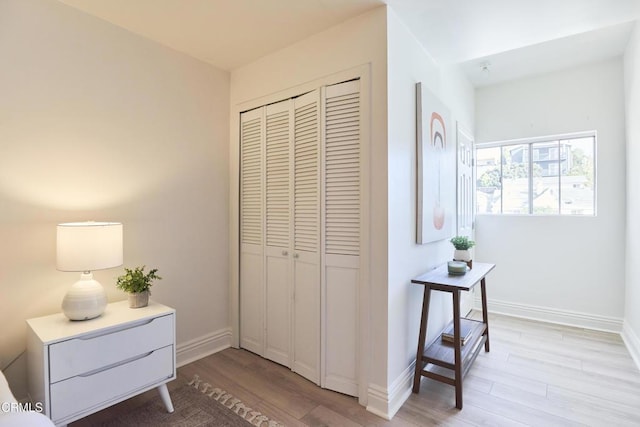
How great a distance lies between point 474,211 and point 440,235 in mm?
1635

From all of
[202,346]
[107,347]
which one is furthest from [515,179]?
[107,347]

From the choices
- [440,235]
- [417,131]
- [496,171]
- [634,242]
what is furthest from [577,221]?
[417,131]

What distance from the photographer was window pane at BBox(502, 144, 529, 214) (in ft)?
12.6

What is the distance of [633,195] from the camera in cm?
283

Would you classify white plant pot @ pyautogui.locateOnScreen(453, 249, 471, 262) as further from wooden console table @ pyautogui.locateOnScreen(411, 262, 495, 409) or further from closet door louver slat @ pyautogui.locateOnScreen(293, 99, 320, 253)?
closet door louver slat @ pyautogui.locateOnScreen(293, 99, 320, 253)

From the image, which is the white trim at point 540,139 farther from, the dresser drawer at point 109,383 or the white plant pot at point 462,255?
the dresser drawer at point 109,383

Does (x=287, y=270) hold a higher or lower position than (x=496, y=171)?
lower

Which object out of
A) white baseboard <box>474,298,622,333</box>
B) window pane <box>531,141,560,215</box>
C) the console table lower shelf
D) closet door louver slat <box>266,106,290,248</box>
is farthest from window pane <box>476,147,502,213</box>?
closet door louver slat <box>266,106,290,248</box>

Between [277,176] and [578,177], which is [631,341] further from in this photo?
[277,176]

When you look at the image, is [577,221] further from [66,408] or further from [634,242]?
[66,408]

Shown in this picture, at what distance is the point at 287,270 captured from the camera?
2.51m

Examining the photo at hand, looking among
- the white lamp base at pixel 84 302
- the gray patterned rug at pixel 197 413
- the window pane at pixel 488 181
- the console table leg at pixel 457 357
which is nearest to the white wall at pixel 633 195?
the window pane at pixel 488 181

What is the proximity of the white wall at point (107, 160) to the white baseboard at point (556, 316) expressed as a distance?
3162 millimetres

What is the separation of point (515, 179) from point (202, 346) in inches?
152
